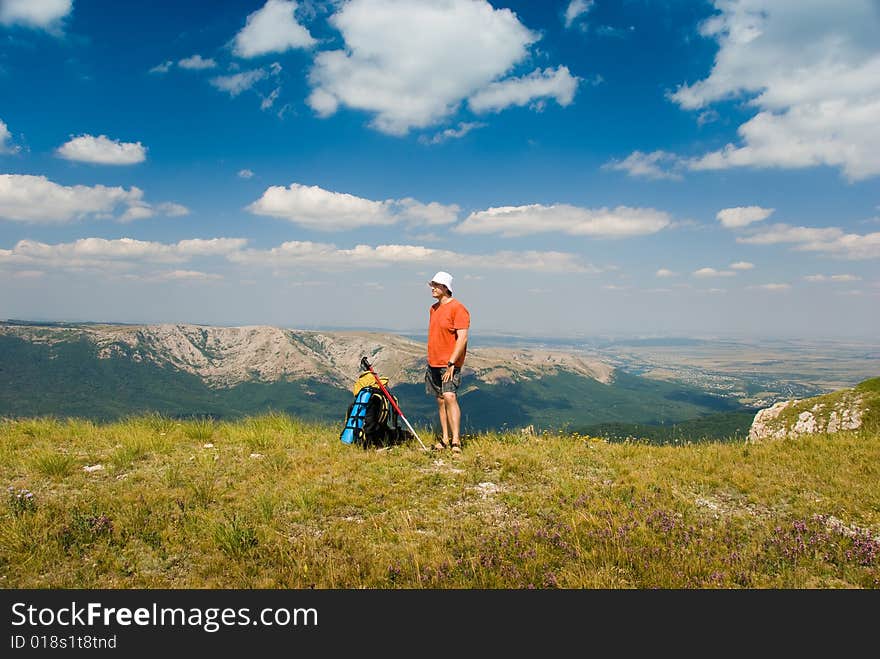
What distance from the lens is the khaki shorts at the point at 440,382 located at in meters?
10.3

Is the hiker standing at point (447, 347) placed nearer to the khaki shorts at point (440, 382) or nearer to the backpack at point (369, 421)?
the khaki shorts at point (440, 382)

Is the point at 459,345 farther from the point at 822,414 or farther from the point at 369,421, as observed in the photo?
the point at 822,414

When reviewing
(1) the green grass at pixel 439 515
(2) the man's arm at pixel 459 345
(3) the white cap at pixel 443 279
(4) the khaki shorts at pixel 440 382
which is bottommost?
(1) the green grass at pixel 439 515

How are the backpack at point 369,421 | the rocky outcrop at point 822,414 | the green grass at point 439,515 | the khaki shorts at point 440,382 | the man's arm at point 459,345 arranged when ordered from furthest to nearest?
1. the rocky outcrop at point 822,414
2. the backpack at point 369,421
3. the khaki shorts at point 440,382
4. the man's arm at point 459,345
5. the green grass at point 439,515

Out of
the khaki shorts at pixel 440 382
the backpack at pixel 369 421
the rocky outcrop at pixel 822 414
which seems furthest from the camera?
the rocky outcrop at pixel 822 414

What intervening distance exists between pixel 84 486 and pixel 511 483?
730 cm

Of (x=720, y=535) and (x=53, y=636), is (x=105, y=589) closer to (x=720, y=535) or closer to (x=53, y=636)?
(x=53, y=636)

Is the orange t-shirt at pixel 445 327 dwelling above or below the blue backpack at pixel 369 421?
above

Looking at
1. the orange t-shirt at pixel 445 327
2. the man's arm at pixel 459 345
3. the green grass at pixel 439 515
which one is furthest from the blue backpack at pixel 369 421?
the man's arm at pixel 459 345

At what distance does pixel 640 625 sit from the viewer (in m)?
4.22

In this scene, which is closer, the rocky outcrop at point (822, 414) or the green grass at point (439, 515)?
the green grass at point (439, 515)

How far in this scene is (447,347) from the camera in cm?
1040

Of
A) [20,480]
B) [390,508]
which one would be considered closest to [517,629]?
[390,508]

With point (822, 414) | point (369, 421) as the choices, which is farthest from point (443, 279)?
point (822, 414)
